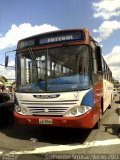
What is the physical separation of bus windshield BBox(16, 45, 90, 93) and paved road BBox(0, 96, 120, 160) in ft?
5.23

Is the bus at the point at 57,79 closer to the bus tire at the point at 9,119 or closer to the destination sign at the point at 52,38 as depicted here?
the destination sign at the point at 52,38

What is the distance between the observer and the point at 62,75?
949cm

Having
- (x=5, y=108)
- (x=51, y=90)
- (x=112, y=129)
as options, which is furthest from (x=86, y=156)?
(x=5, y=108)

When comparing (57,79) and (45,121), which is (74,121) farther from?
(57,79)

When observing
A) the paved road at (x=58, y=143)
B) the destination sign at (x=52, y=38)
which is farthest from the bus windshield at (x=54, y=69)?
the paved road at (x=58, y=143)

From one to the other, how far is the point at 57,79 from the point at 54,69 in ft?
1.22

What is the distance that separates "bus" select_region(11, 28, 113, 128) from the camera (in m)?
9.09

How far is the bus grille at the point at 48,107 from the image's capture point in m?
9.10

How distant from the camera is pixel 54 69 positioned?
31.8 ft

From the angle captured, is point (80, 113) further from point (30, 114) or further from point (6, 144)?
point (6, 144)

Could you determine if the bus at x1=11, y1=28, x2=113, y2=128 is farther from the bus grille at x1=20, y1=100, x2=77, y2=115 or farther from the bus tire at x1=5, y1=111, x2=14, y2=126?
the bus tire at x1=5, y1=111, x2=14, y2=126

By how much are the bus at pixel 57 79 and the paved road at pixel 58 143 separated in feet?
2.07

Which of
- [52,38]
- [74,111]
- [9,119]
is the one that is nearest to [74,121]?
[74,111]

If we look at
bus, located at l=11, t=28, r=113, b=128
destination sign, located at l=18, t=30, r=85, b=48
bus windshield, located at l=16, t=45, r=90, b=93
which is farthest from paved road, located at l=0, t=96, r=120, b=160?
destination sign, located at l=18, t=30, r=85, b=48
